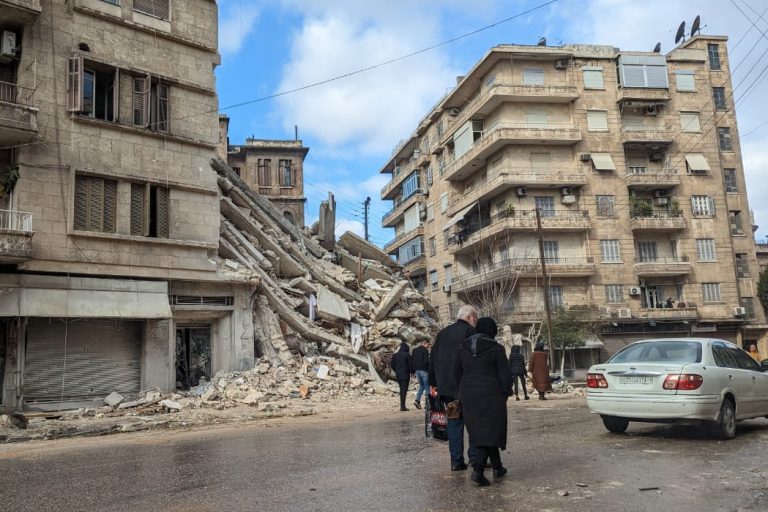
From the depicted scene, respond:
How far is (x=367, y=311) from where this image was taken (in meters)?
23.7

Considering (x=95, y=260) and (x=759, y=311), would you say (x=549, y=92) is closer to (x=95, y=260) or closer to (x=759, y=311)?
(x=759, y=311)

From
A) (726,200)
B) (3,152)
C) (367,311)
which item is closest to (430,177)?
→ (726,200)

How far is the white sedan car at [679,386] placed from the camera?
8.34 meters

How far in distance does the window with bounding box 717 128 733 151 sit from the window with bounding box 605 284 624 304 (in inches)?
546

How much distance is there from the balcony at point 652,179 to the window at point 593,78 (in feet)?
20.7

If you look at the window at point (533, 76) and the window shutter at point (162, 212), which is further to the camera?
the window at point (533, 76)

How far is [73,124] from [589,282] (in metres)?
33.1

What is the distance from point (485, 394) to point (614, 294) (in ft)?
124

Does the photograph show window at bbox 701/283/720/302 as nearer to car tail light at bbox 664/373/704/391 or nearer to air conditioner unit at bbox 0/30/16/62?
car tail light at bbox 664/373/704/391

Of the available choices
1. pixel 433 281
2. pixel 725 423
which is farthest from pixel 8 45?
pixel 433 281

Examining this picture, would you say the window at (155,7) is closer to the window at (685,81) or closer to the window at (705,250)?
the window at (705,250)

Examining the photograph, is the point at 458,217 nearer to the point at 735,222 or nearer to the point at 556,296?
the point at 556,296

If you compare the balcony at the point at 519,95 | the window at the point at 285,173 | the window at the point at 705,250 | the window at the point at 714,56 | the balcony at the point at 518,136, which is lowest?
the window at the point at 705,250

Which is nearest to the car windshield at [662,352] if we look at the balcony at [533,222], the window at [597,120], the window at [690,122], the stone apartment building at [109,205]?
the stone apartment building at [109,205]
